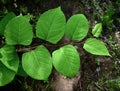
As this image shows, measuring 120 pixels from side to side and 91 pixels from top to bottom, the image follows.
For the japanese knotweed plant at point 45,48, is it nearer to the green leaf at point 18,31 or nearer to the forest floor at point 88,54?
the green leaf at point 18,31

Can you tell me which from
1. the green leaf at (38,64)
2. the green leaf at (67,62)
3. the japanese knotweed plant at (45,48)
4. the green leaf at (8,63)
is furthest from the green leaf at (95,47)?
the green leaf at (8,63)

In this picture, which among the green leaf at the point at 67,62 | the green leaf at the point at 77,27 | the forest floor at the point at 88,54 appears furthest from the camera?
the forest floor at the point at 88,54

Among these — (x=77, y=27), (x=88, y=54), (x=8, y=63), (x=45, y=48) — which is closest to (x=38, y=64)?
(x=45, y=48)

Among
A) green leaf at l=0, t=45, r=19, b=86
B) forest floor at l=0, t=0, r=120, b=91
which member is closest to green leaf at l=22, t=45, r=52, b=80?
green leaf at l=0, t=45, r=19, b=86

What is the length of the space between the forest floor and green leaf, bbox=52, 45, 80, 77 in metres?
0.88

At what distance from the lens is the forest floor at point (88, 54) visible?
2451 millimetres

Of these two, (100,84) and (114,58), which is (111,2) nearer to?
(114,58)

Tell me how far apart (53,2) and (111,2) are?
111 cm

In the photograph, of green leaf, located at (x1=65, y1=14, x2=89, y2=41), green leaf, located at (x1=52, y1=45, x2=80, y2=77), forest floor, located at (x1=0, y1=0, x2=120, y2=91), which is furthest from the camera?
forest floor, located at (x1=0, y1=0, x2=120, y2=91)

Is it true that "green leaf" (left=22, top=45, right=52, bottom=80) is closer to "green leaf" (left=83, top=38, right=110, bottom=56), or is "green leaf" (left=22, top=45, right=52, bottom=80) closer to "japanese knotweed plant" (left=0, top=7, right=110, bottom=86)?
"japanese knotweed plant" (left=0, top=7, right=110, bottom=86)

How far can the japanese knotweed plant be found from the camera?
1516mm

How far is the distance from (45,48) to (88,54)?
1348 millimetres

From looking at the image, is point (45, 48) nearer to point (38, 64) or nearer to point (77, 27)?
point (38, 64)

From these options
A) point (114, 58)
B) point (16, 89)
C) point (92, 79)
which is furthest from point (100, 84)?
point (16, 89)
